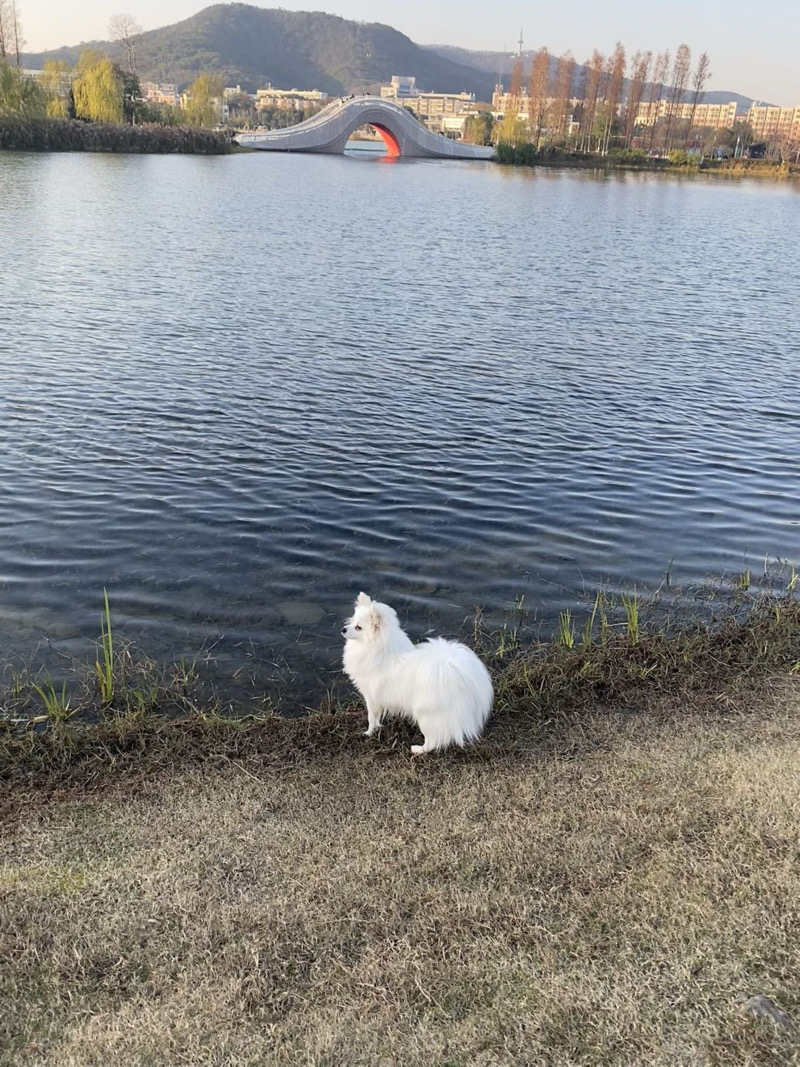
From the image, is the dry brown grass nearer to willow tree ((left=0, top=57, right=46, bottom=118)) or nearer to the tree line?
willow tree ((left=0, top=57, right=46, bottom=118))

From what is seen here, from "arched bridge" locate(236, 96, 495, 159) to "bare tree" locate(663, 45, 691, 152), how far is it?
130 feet

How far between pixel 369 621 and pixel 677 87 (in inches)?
6725

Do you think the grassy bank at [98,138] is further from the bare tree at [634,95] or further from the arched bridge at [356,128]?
the bare tree at [634,95]

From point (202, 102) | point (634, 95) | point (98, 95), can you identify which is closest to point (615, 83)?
point (634, 95)

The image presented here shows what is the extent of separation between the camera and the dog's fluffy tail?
17.3ft

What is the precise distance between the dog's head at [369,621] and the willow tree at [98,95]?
84.0 m

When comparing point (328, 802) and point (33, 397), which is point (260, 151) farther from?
point (328, 802)

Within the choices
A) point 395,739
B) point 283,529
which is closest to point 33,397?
point 283,529

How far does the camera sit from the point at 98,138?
6788 cm

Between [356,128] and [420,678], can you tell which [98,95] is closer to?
[356,128]

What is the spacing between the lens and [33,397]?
13031 mm

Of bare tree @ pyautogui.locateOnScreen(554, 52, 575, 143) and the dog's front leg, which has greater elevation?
bare tree @ pyautogui.locateOnScreen(554, 52, 575, 143)

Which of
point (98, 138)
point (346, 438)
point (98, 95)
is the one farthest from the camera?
point (98, 95)

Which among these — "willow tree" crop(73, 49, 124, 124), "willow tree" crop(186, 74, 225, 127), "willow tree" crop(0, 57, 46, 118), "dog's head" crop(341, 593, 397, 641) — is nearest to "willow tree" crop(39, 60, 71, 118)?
"willow tree" crop(73, 49, 124, 124)
